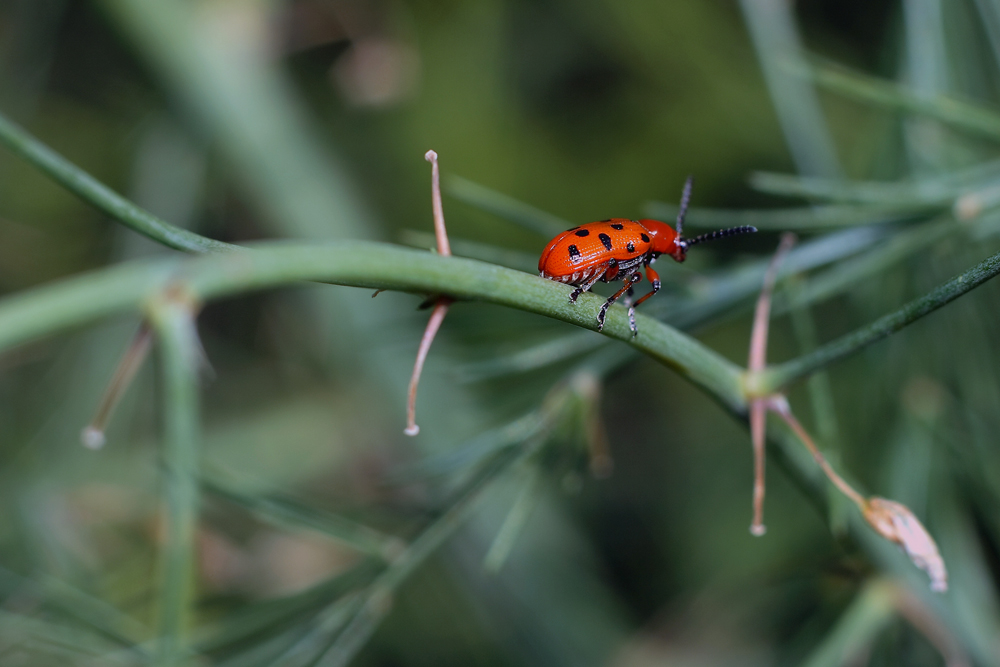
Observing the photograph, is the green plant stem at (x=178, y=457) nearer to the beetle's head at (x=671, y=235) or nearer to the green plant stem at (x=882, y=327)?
the green plant stem at (x=882, y=327)

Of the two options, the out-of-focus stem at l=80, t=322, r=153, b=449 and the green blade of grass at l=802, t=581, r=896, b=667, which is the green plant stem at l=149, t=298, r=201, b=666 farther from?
the green blade of grass at l=802, t=581, r=896, b=667

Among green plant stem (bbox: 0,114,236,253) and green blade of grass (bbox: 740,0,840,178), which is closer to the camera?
green plant stem (bbox: 0,114,236,253)

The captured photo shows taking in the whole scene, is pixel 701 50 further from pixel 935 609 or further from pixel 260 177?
pixel 935 609

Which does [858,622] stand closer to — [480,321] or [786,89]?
[480,321]

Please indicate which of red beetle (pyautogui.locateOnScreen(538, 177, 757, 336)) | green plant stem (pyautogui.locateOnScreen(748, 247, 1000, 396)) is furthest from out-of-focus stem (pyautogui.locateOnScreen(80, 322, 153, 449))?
green plant stem (pyautogui.locateOnScreen(748, 247, 1000, 396))

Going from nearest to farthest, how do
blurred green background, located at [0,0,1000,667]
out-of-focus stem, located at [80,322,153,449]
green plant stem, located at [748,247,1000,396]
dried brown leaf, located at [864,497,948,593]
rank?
out-of-focus stem, located at [80,322,153,449]
green plant stem, located at [748,247,1000,396]
dried brown leaf, located at [864,497,948,593]
blurred green background, located at [0,0,1000,667]

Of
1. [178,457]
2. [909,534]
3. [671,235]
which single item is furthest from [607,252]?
[178,457]

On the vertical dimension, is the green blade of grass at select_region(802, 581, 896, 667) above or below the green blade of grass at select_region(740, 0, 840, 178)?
below
